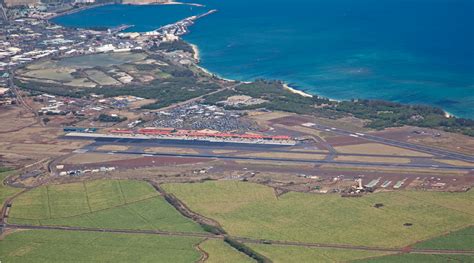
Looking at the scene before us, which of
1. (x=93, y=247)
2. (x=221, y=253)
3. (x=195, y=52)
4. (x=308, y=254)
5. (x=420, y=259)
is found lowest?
(x=93, y=247)

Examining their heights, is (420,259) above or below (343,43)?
below

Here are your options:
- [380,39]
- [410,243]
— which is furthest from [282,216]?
[380,39]

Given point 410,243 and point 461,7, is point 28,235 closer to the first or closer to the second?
point 410,243

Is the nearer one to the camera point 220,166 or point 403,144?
point 220,166

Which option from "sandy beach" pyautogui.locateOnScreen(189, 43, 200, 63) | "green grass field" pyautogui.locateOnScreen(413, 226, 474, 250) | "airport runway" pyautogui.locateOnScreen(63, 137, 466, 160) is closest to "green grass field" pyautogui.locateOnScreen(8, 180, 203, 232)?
"airport runway" pyautogui.locateOnScreen(63, 137, 466, 160)

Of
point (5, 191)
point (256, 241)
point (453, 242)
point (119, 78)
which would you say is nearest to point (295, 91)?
point (119, 78)

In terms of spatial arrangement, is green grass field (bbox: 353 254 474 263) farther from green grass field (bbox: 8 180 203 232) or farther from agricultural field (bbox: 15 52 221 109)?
agricultural field (bbox: 15 52 221 109)

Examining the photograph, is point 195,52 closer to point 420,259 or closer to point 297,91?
point 297,91
